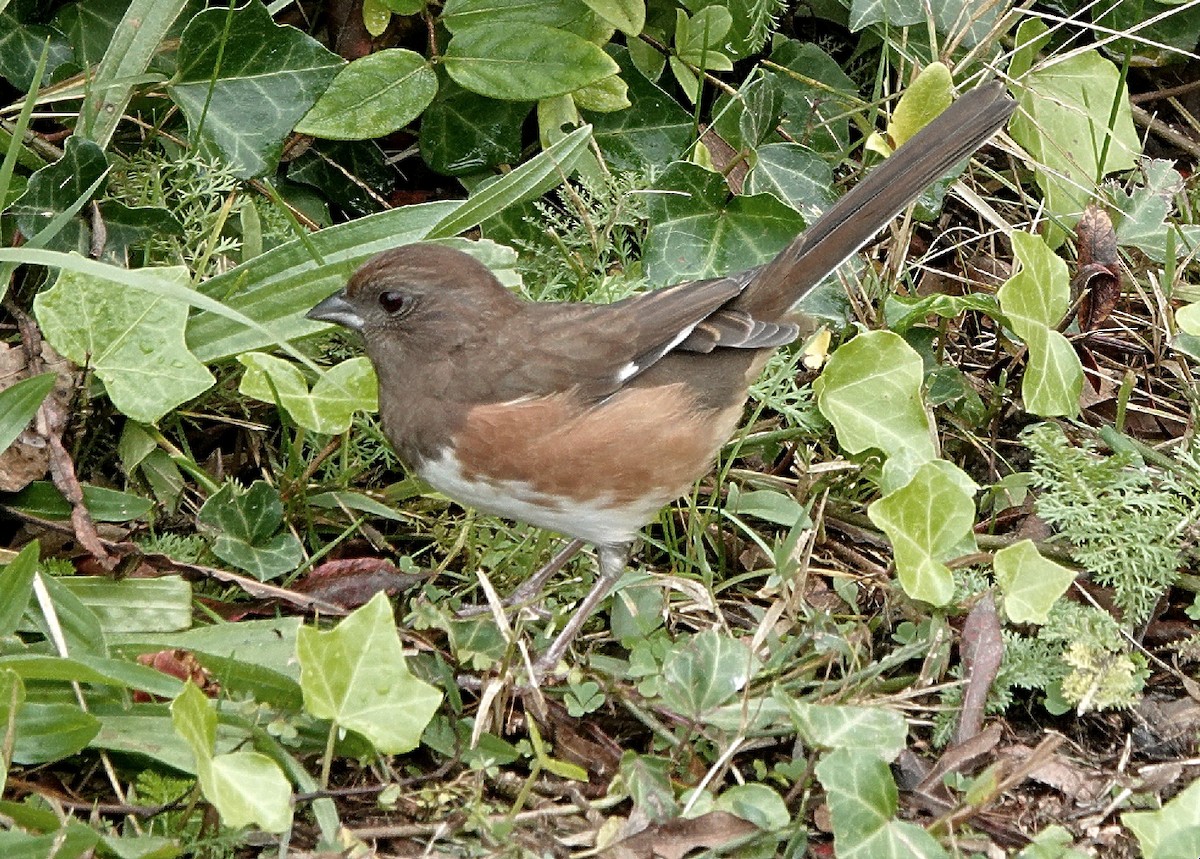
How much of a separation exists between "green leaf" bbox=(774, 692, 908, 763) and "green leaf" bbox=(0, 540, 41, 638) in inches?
54.6

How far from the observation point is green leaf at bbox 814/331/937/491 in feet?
11.7

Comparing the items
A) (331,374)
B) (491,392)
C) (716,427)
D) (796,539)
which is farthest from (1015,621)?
(331,374)

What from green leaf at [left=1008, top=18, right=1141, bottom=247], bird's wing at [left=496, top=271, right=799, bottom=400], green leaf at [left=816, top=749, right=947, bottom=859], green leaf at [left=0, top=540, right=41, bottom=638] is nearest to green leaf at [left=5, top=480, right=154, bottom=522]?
green leaf at [left=0, top=540, right=41, bottom=638]

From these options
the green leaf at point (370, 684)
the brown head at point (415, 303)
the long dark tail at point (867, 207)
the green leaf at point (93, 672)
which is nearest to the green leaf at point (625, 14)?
the long dark tail at point (867, 207)

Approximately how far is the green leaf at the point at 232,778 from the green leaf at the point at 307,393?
1030 mm

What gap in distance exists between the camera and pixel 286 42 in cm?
396

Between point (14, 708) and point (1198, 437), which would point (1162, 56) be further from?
point (14, 708)

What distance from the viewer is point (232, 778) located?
99.3 inches

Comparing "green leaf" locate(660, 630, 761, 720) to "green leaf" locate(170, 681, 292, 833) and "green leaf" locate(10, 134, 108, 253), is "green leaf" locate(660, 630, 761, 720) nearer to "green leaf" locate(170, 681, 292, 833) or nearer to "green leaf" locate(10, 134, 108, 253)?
"green leaf" locate(170, 681, 292, 833)

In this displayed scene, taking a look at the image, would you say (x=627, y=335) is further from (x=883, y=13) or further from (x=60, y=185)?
(x=883, y=13)

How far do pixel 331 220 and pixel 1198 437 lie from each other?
7.64 ft

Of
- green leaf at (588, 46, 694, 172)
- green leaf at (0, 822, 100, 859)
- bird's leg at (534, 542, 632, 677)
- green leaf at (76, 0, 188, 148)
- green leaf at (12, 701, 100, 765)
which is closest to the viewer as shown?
green leaf at (0, 822, 100, 859)

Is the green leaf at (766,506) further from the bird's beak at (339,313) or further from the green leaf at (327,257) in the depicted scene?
the bird's beak at (339,313)

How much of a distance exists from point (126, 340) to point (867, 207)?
5.54ft
